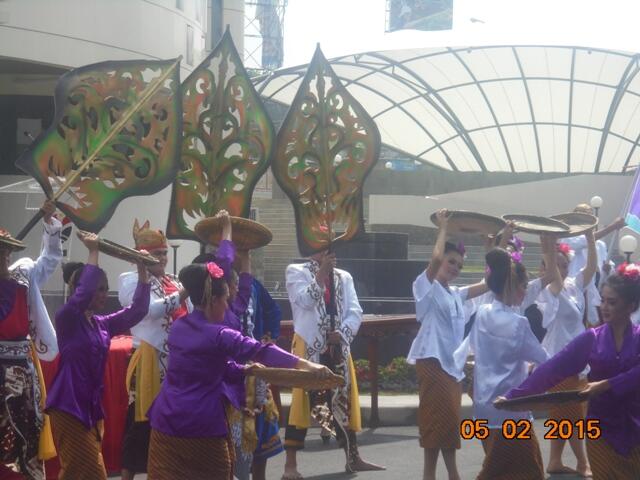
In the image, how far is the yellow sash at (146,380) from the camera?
7277mm

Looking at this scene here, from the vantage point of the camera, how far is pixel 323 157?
782cm

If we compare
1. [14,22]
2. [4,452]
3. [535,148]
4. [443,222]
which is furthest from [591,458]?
[535,148]

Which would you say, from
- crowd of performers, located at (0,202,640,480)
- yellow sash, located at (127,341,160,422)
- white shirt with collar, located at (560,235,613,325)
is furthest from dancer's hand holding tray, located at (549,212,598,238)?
yellow sash, located at (127,341,160,422)

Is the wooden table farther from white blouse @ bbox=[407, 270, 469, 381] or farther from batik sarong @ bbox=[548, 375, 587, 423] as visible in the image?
white blouse @ bbox=[407, 270, 469, 381]

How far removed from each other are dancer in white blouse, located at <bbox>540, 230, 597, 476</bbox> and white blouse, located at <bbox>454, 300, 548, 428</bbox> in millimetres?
1362

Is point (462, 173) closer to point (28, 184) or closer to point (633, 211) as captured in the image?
point (28, 184)

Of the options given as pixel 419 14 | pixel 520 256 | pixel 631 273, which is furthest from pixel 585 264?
pixel 419 14

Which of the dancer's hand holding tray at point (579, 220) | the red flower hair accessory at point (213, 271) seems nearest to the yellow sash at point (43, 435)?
the red flower hair accessory at point (213, 271)

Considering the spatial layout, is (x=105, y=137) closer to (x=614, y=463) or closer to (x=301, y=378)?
(x=301, y=378)

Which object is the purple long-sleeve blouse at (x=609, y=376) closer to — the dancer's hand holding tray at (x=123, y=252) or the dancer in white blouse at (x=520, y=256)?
the dancer in white blouse at (x=520, y=256)

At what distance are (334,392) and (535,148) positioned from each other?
28986 millimetres

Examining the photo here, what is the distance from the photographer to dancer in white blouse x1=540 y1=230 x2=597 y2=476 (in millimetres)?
8039

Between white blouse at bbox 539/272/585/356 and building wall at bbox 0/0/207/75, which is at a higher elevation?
building wall at bbox 0/0/207/75

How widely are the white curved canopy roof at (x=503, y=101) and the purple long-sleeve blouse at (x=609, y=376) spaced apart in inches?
1045
